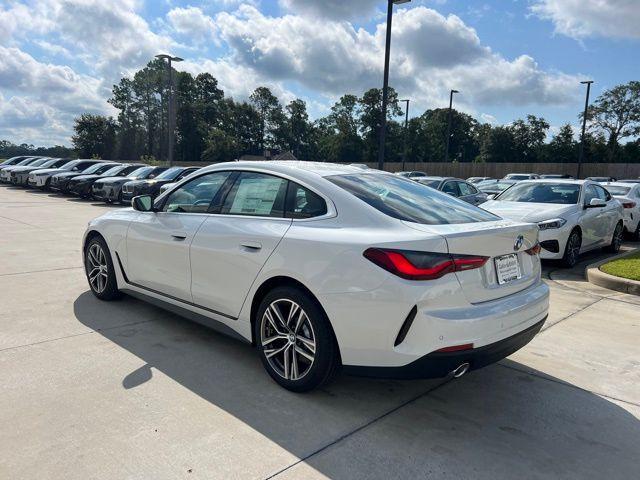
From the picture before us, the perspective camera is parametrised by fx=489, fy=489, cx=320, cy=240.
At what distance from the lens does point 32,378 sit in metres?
3.48

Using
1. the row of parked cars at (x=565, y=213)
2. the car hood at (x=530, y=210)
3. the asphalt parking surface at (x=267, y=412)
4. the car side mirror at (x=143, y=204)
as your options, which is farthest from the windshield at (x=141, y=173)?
the car side mirror at (x=143, y=204)

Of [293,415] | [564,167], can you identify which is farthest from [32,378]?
[564,167]

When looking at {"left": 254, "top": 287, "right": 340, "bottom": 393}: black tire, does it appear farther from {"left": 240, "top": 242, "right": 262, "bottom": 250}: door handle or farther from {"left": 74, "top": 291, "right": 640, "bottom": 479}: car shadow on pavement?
{"left": 240, "top": 242, "right": 262, "bottom": 250}: door handle

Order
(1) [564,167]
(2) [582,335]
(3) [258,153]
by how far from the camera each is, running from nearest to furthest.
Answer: (2) [582,335] < (1) [564,167] < (3) [258,153]

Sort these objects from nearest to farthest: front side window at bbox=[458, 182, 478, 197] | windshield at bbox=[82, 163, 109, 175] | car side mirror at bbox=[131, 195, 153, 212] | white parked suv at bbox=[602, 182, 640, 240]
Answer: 1. car side mirror at bbox=[131, 195, 153, 212]
2. white parked suv at bbox=[602, 182, 640, 240]
3. front side window at bbox=[458, 182, 478, 197]
4. windshield at bbox=[82, 163, 109, 175]

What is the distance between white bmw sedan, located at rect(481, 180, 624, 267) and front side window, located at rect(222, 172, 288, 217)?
18.5 feet

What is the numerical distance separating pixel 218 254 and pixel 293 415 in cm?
136

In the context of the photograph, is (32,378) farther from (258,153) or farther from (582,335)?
(258,153)

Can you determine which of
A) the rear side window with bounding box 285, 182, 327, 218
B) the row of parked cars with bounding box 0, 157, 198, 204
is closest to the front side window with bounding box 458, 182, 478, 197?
the row of parked cars with bounding box 0, 157, 198, 204

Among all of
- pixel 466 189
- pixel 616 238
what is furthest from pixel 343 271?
pixel 466 189

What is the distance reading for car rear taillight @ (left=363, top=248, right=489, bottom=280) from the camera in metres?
2.81

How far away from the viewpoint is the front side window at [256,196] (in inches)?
145

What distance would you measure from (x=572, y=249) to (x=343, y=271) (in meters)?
6.86

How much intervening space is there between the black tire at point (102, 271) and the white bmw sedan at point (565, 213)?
621 centimetres
